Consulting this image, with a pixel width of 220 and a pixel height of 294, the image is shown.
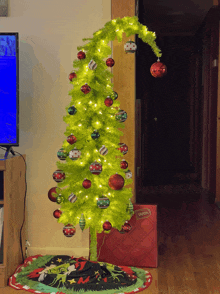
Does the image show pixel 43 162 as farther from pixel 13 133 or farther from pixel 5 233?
pixel 5 233

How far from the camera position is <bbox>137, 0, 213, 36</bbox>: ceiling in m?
5.43

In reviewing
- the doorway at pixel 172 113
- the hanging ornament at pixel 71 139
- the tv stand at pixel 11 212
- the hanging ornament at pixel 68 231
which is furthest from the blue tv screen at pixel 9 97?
the doorway at pixel 172 113

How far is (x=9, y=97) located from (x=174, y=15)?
437cm

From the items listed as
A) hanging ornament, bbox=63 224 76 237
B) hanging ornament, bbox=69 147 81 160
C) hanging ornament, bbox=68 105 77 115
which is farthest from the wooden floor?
hanging ornament, bbox=68 105 77 115

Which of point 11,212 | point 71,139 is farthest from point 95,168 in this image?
point 11,212

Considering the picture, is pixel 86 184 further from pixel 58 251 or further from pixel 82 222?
pixel 58 251

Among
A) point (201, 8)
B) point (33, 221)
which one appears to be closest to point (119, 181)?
point (33, 221)

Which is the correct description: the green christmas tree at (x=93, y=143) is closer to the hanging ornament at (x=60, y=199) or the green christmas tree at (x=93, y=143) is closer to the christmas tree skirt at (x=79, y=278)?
the hanging ornament at (x=60, y=199)

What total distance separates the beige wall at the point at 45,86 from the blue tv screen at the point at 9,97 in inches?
12.8

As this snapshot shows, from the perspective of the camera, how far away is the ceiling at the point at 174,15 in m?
5.43

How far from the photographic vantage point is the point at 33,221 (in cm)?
273

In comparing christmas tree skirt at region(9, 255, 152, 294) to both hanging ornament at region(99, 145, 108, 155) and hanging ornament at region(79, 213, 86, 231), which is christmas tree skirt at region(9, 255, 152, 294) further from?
hanging ornament at region(99, 145, 108, 155)

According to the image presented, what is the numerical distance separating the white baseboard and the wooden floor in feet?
1.67

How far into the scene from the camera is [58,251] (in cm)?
271
